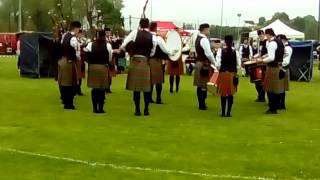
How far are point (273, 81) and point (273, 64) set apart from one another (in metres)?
0.31

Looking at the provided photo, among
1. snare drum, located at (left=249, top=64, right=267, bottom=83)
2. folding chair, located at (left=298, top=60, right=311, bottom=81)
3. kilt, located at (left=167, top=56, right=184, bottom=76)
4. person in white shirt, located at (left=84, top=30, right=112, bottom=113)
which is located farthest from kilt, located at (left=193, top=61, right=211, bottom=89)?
folding chair, located at (left=298, top=60, right=311, bottom=81)

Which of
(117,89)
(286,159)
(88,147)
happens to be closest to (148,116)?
(88,147)

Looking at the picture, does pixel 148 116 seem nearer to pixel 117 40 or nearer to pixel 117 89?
pixel 117 89

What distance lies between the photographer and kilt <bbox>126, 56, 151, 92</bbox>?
11.0 meters

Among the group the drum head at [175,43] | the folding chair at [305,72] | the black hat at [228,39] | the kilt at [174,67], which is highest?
the black hat at [228,39]

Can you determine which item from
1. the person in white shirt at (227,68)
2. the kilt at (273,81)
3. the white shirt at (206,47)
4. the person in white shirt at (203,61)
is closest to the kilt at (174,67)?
the person in white shirt at (203,61)

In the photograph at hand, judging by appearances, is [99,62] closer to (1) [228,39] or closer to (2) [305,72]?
(1) [228,39]

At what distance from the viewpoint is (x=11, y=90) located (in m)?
15.9

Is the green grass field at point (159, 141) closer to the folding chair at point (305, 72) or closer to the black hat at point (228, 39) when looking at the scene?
the black hat at point (228, 39)

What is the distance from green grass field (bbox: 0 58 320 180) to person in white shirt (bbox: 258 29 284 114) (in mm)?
520

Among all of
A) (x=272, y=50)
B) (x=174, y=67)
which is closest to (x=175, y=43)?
(x=174, y=67)

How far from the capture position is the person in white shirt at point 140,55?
35.7ft

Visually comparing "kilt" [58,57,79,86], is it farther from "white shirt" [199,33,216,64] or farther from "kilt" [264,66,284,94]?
"kilt" [264,66,284,94]

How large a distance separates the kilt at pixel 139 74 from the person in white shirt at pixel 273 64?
7.35 ft
